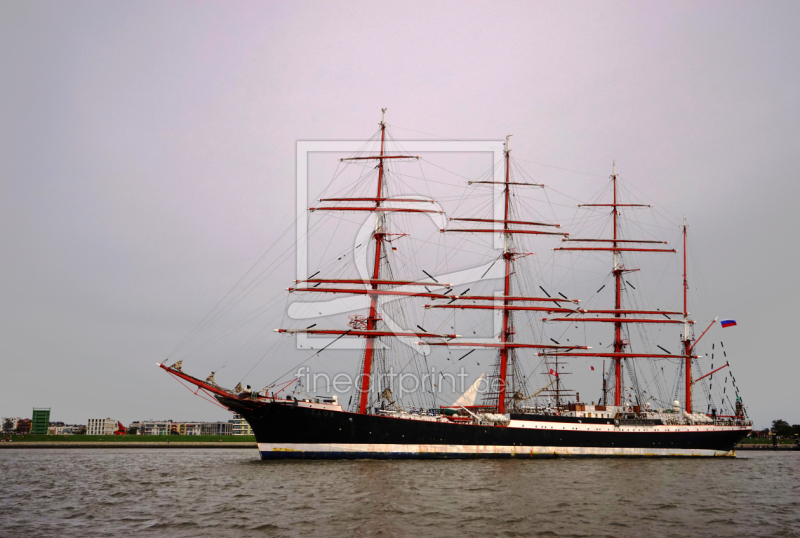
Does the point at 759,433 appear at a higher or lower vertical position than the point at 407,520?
lower

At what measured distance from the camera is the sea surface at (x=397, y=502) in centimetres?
2388

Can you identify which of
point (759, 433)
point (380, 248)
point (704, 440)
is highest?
point (380, 248)

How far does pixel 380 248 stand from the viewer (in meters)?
60.7

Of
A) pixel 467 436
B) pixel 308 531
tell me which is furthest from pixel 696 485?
pixel 308 531

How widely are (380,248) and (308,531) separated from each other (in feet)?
129

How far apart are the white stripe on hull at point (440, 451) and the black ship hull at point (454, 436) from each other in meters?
0.08

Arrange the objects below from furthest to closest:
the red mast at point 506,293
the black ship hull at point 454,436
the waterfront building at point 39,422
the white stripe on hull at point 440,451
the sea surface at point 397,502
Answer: the waterfront building at point 39,422 → the red mast at point 506,293 → the white stripe on hull at point 440,451 → the black ship hull at point 454,436 → the sea surface at point 397,502

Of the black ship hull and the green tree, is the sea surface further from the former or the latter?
the green tree

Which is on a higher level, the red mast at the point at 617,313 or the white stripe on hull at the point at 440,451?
the red mast at the point at 617,313

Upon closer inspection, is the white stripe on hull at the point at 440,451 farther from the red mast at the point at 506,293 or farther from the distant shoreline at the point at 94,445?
the distant shoreline at the point at 94,445

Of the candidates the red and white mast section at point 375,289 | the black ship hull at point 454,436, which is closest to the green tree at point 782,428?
the black ship hull at point 454,436

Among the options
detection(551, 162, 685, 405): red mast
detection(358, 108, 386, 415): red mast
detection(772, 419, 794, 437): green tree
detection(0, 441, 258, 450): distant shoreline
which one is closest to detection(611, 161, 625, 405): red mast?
detection(551, 162, 685, 405): red mast

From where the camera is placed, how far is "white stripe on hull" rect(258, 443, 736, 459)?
5056 cm

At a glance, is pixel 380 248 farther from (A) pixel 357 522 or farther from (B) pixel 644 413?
(A) pixel 357 522
